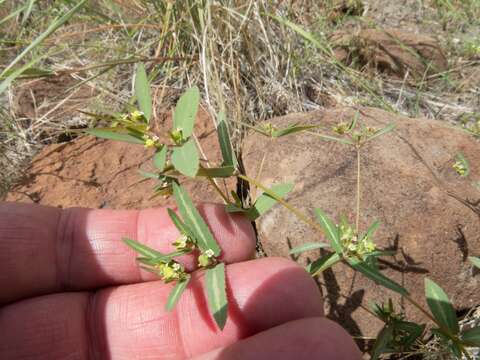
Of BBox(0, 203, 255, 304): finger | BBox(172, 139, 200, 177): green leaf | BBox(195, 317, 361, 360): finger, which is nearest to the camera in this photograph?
BBox(172, 139, 200, 177): green leaf

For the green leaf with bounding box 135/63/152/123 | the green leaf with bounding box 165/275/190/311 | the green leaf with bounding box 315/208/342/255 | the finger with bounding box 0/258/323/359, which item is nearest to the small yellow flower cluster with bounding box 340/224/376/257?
the green leaf with bounding box 315/208/342/255

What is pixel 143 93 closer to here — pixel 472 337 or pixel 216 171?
pixel 216 171

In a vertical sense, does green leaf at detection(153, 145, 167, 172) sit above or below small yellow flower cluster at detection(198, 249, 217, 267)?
above

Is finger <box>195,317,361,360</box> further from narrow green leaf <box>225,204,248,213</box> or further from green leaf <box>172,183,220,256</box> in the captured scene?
narrow green leaf <box>225,204,248,213</box>

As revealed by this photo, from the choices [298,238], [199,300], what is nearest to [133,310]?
[199,300]

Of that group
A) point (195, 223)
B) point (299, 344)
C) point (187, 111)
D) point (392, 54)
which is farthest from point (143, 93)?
point (392, 54)

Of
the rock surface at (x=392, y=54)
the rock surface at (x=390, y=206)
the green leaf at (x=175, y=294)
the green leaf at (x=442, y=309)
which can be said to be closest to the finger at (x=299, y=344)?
the green leaf at (x=175, y=294)

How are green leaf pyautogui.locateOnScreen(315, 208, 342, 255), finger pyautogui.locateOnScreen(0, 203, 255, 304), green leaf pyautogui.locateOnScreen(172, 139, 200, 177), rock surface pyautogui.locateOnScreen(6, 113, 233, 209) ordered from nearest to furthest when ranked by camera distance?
green leaf pyautogui.locateOnScreen(172, 139, 200, 177), green leaf pyautogui.locateOnScreen(315, 208, 342, 255), finger pyautogui.locateOnScreen(0, 203, 255, 304), rock surface pyautogui.locateOnScreen(6, 113, 233, 209)
